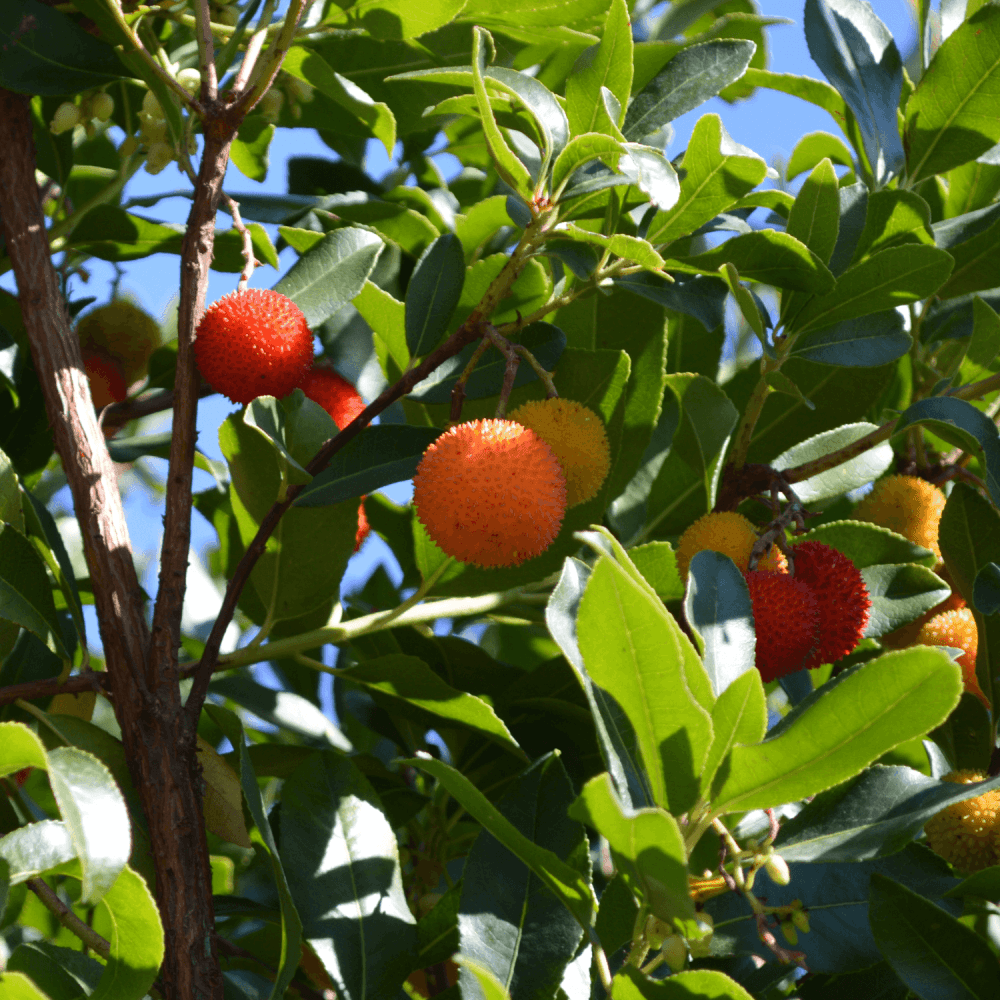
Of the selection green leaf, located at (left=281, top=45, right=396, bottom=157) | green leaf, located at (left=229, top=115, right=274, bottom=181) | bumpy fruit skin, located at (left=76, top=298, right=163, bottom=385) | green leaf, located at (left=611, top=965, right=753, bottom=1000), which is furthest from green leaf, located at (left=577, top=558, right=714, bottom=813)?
bumpy fruit skin, located at (left=76, top=298, right=163, bottom=385)

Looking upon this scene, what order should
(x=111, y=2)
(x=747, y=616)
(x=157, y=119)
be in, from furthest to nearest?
(x=157, y=119) → (x=111, y=2) → (x=747, y=616)

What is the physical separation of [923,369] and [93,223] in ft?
3.65

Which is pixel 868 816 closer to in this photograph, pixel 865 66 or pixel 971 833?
pixel 971 833

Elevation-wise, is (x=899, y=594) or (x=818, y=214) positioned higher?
(x=818, y=214)

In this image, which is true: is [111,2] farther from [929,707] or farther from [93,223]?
[929,707]

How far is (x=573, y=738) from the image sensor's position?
112 cm

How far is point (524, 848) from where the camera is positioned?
2.32ft

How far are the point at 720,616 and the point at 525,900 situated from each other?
0.28 meters

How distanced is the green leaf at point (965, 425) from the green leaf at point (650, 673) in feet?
1.37

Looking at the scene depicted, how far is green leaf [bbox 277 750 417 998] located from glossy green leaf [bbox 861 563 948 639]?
556mm

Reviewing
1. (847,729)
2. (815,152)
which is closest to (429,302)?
(847,729)

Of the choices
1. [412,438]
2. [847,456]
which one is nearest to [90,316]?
[412,438]

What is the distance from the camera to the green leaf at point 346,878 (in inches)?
34.5

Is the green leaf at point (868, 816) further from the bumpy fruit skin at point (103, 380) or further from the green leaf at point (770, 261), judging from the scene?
the bumpy fruit skin at point (103, 380)
